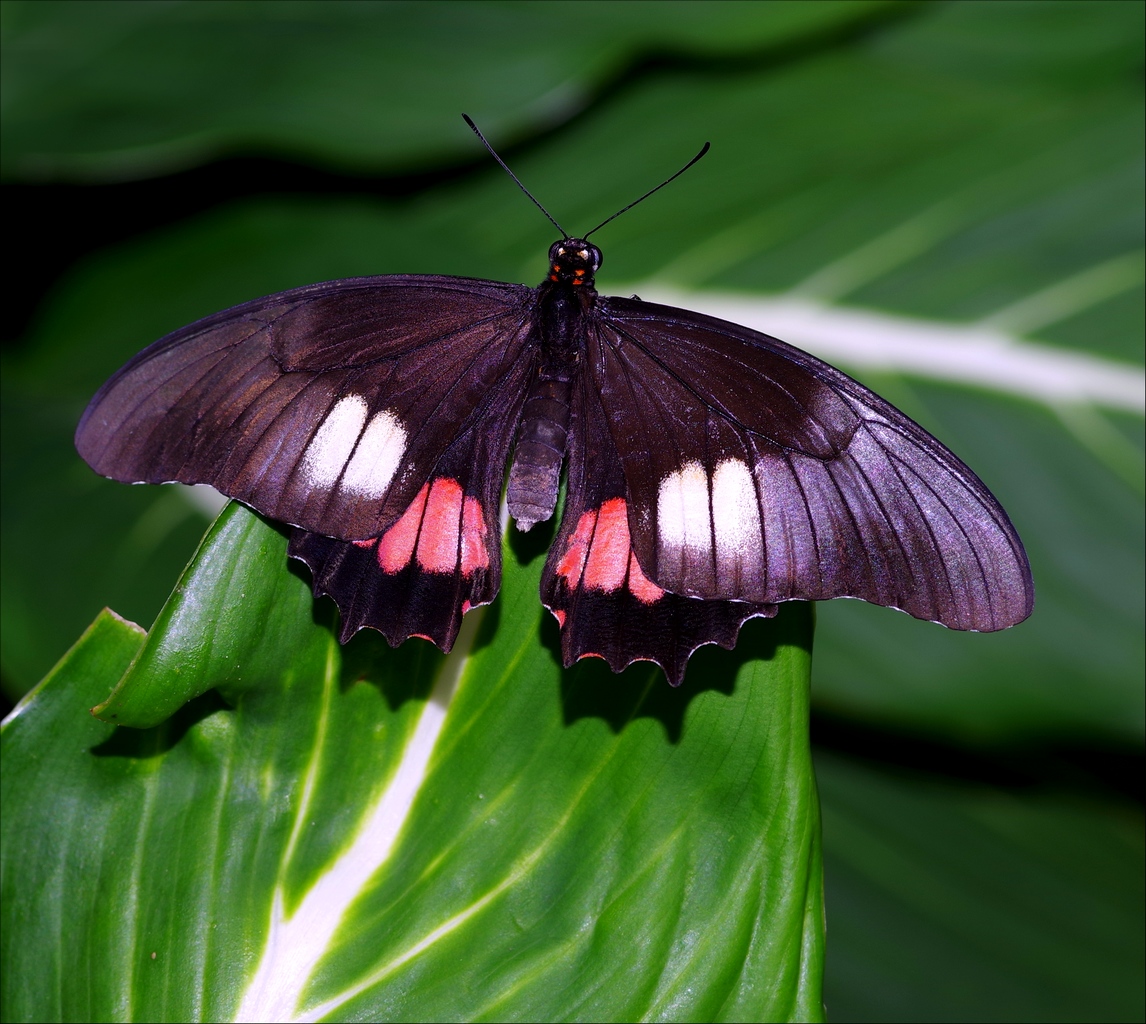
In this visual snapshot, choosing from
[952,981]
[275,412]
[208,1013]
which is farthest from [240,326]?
[952,981]

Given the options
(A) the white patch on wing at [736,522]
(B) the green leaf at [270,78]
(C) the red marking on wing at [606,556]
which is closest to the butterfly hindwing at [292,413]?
(C) the red marking on wing at [606,556]

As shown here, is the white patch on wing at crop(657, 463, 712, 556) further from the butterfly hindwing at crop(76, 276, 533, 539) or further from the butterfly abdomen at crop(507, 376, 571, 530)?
the butterfly hindwing at crop(76, 276, 533, 539)

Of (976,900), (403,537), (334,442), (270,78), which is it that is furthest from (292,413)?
(976,900)

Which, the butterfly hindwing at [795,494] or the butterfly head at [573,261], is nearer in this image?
the butterfly hindwing at [795,494]

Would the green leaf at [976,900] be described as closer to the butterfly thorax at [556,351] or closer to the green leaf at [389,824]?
the green leaf at [389,824]

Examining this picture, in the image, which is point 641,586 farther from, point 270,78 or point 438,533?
point 270,78

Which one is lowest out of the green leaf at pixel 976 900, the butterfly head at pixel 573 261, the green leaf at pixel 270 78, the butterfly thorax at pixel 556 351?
the green leaf at pixel 976 900
